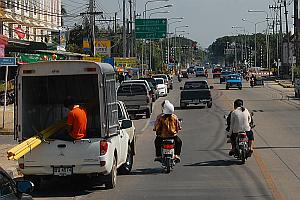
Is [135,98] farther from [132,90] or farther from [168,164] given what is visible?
[168,164]

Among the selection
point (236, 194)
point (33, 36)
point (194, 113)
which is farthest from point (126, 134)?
point (33, 36)

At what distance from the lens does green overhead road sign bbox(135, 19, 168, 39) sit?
242ft

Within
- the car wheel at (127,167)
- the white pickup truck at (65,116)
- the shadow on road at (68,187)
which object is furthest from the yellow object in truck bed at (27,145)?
the car wheel at (127,167)

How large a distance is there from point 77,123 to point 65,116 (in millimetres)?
2545

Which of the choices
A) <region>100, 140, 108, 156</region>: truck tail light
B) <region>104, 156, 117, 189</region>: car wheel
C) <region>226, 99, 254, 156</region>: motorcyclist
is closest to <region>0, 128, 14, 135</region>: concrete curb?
<region>226, 99, 254, 156</region>: motorcyclist

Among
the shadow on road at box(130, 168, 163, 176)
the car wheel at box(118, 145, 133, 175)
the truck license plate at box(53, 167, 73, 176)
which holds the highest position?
the truck license plate at box(53, 167, 73, 176)

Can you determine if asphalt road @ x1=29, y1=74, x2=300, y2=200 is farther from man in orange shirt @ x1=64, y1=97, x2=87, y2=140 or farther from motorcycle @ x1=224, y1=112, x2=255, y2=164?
man in orange shirt @ x1=64, y1=97, x2=87, y2=140

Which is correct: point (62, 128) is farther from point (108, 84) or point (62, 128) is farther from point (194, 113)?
point (194, 113)

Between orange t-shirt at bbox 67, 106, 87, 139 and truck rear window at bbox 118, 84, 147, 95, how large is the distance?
2312 centimetres

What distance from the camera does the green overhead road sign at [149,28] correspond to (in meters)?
73.8

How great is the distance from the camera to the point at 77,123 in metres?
14.2

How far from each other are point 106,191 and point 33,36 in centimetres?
5783

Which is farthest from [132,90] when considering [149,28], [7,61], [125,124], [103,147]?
[149,28]

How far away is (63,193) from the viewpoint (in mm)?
14102
